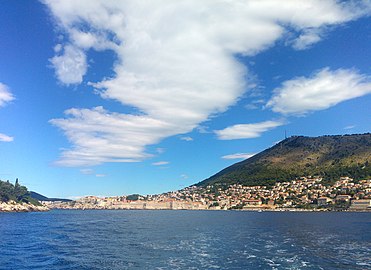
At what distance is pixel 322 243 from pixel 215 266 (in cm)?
3000

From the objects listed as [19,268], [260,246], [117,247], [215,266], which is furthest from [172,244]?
[19,268]

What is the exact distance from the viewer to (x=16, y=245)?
6222cm

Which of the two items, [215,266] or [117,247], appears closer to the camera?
[215,266]

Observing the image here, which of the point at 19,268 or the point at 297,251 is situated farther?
the point at 297,251

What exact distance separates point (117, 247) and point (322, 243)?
3825 centimetres

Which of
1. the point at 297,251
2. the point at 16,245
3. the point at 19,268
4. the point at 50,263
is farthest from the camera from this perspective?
the point at 16,245

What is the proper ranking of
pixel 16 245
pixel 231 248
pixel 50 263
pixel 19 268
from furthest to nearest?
pixel 16 245, pixel 231 248, pixel 50 263, pixel 19 268

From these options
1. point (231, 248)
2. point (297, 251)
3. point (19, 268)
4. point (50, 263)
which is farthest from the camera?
point (231, 248)

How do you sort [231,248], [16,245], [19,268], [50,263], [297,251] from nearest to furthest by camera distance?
1. [19,268]
2. [50,263]
3. [297,251]
4. [231,248]
5. [16,245]

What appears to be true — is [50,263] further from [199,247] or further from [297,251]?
[297,251]

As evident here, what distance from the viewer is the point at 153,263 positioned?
4450 cm

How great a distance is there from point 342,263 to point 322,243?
19.8 metres

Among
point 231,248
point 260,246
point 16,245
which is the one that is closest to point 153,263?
point 231,248

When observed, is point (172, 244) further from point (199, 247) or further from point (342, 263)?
point (342, 263)
